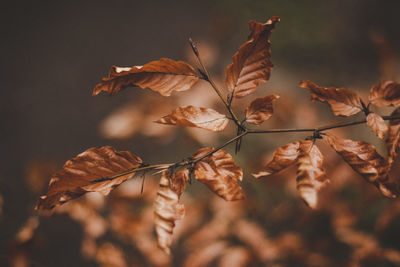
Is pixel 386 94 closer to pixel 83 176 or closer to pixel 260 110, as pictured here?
pixel 260 110

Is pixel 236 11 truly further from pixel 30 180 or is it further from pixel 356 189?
pixel 30 180

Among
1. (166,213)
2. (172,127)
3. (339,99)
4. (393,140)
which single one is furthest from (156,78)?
(172,127)

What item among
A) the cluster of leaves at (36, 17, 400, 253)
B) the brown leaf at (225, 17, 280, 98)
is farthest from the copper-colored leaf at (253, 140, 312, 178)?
the brown leaf at (225, 17, 280, 98)

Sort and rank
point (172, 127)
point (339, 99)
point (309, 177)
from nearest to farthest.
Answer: point (309, 177) → point (339, 99) → point (172, 127)

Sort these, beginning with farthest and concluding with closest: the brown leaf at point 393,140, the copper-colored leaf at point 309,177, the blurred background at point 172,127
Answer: the blurred background at point 172,127
the brown leaf at point 393,140
the copper-colored leaf at point 309,177

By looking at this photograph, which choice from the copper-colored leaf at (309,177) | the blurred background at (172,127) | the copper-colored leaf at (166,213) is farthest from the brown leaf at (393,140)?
the blurred background at (172,127)

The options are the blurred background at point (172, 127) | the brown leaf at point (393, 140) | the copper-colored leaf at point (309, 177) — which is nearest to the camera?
the copper-colored leaf at point (309, 177)

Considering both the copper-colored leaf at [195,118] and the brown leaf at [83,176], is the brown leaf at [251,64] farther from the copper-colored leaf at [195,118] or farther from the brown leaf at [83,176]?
the brown leaf at [83,176]

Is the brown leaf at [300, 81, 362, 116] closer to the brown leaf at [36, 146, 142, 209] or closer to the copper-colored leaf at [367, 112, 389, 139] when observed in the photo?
the copper-colored leaf at [367, 112, 389, 139]
